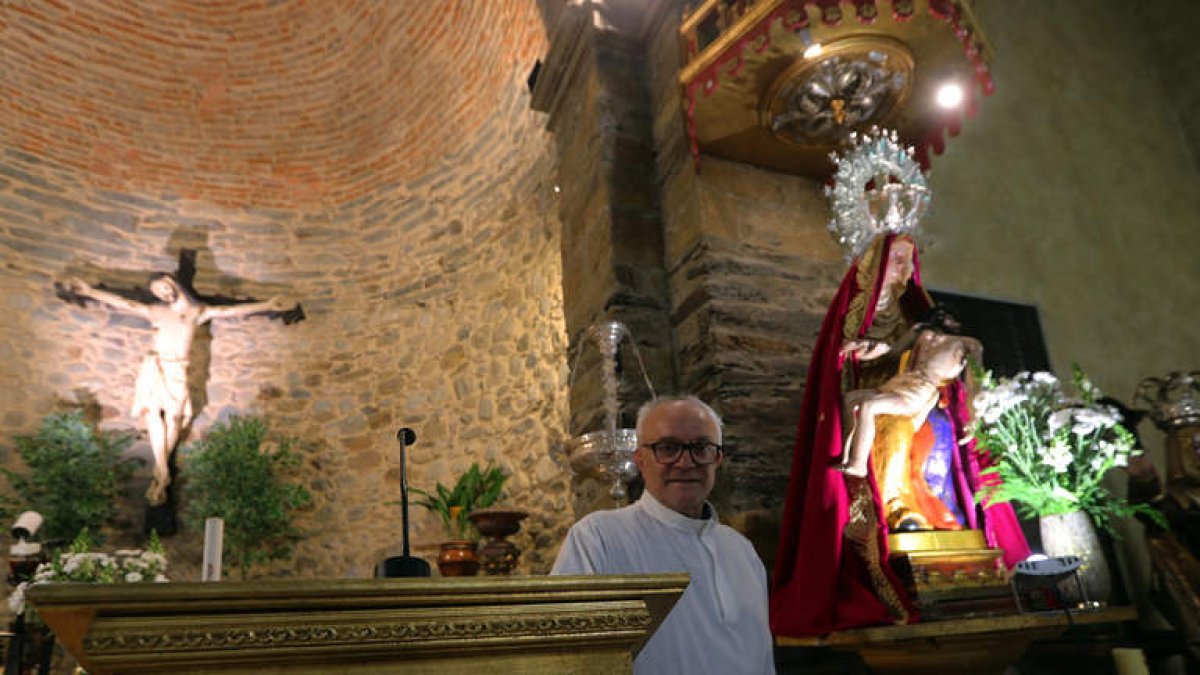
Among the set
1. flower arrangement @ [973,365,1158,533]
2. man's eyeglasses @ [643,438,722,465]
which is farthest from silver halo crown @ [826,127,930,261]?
man's eyeglasses @ [643,438,722,465]

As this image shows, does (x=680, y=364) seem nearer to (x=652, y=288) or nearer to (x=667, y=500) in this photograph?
(x=652, y=288)

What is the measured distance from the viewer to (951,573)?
2.97 metres

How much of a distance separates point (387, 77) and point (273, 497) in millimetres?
4300

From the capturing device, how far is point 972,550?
303 cm

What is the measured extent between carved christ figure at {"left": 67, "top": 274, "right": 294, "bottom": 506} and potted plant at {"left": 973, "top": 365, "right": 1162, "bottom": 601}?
656cm

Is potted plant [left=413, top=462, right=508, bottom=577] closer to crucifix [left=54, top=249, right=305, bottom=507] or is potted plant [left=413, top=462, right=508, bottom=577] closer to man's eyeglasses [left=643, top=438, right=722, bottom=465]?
crucifix [left=54, top=249, right=305, bottom=507]

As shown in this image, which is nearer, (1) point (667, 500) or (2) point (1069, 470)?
(1) point (667, 500)

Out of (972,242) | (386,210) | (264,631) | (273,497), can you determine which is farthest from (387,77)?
(264,631)

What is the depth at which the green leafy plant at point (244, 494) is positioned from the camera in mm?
6801

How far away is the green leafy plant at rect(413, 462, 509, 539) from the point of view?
5.84m

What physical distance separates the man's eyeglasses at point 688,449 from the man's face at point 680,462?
1 centimetres

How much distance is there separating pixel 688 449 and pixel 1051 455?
2002 millimetres

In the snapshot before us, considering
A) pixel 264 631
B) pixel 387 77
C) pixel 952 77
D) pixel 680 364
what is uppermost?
pixel 387 77

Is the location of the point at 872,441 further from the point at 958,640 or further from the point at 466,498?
the point at 466,498
